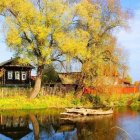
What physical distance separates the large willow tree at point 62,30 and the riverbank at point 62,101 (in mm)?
1784

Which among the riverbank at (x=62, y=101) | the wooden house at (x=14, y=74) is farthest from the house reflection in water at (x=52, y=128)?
the wooden house at (x=14, y=74)

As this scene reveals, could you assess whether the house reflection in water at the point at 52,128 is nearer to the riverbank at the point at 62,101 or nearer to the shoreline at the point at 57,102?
the shoreline at the point at 57,102

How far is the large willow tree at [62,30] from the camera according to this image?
46188 mm

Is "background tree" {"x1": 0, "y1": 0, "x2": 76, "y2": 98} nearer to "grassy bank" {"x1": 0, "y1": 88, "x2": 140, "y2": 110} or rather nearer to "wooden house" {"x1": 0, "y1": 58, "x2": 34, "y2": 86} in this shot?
"grassy bank" {"x1": 0, "y1": 88, "x2": 140, "y2": 110}

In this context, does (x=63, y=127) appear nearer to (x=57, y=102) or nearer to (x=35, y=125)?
(x=35, y=125)

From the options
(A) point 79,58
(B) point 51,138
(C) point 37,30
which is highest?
(C) point 37,30

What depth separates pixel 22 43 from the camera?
1869 inches

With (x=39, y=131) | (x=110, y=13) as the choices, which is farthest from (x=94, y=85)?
(x=39, y=131)

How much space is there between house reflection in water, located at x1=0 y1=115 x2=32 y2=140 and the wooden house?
25.9 m

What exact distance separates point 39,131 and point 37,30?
18.9 meters

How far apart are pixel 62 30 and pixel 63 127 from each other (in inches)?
737

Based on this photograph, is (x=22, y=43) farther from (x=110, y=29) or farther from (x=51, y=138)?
(x=51, y=138)

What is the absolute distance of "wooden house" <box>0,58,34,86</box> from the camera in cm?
6348

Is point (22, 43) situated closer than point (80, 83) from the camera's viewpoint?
Yes
